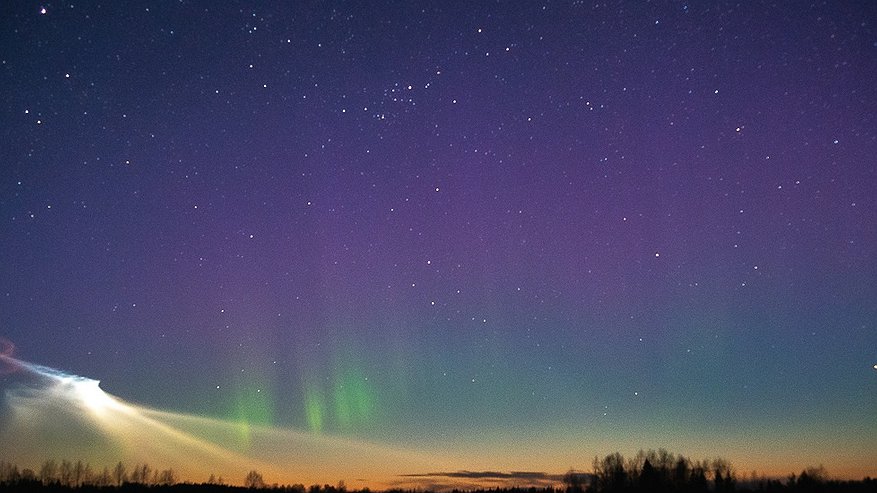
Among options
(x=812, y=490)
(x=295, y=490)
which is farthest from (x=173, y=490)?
(x=812, y=490)

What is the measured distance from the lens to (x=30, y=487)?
79938 millimetres

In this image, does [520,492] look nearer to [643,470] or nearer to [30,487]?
[643,470]

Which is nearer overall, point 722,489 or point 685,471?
point 722,489

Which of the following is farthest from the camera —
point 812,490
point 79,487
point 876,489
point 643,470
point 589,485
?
point 589,485

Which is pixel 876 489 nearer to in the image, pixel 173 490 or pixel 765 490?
pixel 765 490

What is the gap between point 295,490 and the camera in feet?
412

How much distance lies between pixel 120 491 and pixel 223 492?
40.7 ft

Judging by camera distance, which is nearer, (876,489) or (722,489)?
(876,489)

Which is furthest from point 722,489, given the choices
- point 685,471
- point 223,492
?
point 223,492

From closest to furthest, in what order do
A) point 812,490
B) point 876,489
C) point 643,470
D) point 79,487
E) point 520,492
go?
point 876,489 → point 812,490 → point 643,470 → point 79,487 → point 520,492

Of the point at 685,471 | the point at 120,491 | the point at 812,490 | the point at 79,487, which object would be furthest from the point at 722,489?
the point at 79,487

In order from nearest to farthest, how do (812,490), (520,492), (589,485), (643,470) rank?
(812,490), (643,470), (589,485), (520,492)

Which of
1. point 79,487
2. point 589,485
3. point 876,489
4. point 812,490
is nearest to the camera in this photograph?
point 876,489

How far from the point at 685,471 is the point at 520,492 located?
37.7 metres
